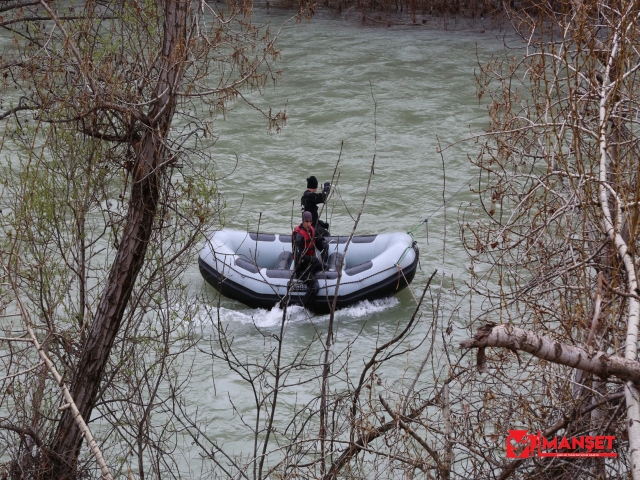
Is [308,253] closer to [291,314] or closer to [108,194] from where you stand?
[291,314]

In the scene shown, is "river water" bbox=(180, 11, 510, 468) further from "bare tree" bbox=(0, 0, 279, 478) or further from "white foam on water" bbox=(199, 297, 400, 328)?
"bare tree" bbox=(0, 0, 279, 478)

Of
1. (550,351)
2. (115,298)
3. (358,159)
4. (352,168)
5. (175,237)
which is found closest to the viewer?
(550,351)

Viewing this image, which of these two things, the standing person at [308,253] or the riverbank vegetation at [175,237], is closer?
the riverbank vegetation at [175,237]

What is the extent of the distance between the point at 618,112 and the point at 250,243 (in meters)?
6.42

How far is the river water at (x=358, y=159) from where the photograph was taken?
9.31 meters

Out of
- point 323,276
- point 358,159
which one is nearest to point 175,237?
point 323,276

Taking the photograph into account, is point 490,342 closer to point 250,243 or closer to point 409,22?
point 250,243

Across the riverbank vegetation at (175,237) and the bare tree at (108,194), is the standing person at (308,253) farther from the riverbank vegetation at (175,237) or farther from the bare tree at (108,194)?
the bare tree at (108,194)

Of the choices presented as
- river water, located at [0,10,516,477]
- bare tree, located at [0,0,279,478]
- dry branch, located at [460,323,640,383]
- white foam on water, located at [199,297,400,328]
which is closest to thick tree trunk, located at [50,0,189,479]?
bare tree, located at [0,0,279,478]

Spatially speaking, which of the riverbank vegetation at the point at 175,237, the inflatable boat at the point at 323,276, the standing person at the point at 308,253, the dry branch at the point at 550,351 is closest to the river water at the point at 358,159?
the inflatable boat at the point at 323,276

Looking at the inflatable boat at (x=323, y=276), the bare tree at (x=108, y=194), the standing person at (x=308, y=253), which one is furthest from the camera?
the inflatable boat at (x=323, y=276)

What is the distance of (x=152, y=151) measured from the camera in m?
5.97

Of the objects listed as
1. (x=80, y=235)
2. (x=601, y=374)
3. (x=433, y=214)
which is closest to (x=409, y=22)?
(x=433, y=214)

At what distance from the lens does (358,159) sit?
1370 centimetres
